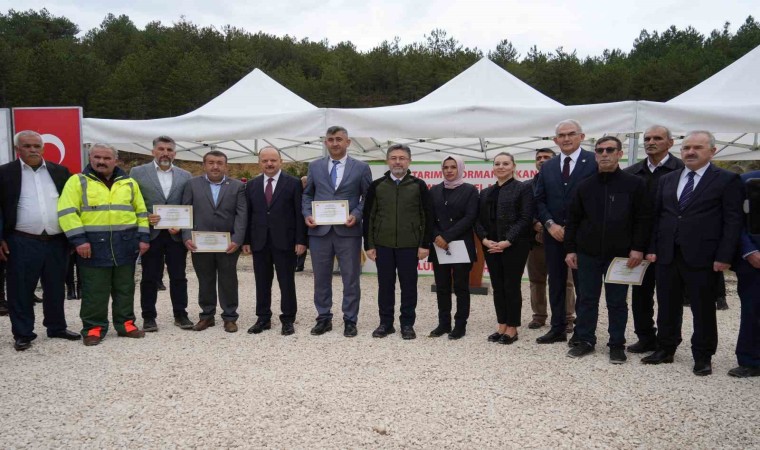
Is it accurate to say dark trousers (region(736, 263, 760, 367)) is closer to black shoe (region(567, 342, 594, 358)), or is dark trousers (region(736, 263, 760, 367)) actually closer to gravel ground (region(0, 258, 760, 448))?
gravel ground (region(0, 258, 760, 448))

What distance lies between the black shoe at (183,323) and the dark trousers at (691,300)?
4487 millimetres

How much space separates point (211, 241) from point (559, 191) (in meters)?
3.37

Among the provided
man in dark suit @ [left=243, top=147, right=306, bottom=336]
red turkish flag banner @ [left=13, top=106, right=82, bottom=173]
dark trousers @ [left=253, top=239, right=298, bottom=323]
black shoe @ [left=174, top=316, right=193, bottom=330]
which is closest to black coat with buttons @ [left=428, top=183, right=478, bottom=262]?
man in dark suit @ [left=243, top=147, right=306, bottom=336]

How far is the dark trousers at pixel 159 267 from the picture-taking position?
5.18 m

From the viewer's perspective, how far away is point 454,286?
4934mm

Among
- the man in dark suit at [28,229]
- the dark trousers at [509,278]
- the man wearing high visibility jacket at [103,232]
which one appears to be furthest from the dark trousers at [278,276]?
the dark trousers at [509,278]

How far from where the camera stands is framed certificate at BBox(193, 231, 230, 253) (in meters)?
5.12

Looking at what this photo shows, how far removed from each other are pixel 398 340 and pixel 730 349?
3038 mm

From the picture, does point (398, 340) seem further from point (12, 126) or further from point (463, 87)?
point (12, 126)

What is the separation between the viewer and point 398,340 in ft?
16.2

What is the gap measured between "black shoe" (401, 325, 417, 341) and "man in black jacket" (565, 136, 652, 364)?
1.43 m

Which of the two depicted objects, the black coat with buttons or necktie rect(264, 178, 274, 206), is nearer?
the black coat with buttons

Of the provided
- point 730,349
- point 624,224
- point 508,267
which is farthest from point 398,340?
point 730,349

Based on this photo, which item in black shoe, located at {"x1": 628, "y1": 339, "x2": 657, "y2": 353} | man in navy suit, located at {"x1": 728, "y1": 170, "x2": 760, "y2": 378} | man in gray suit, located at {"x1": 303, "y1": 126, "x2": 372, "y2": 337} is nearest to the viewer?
man in navy suit, located at {"x1": 728, "y1": 170, "x2": 760, "y2": 378}
